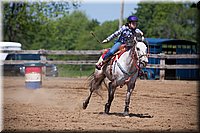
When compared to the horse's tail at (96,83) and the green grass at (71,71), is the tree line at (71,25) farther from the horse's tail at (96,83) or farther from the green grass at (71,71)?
the horse's tail at (96,83)

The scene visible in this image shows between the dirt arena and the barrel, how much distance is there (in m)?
0.20

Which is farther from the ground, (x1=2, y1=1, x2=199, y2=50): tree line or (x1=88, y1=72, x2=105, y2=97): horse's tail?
(x1=2, y1=1, x2=199, y2=50): tree line

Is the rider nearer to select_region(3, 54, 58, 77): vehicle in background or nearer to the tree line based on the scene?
select_region(3, 54, 58, 77): vehicle in background

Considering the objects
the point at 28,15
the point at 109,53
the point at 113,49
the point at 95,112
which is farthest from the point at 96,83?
the point at 28,15

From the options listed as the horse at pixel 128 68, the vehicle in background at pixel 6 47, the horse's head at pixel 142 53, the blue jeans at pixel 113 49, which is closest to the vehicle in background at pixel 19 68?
the vehicle in background at pixel 6 47

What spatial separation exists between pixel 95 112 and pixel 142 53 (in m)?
1.92

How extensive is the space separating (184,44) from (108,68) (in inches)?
655

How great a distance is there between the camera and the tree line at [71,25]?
106 ft

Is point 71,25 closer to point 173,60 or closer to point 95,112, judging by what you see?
point 173,60

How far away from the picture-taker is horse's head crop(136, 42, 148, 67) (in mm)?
8328

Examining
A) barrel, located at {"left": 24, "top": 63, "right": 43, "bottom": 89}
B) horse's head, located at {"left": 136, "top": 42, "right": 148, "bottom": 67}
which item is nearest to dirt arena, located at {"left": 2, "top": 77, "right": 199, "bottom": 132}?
barrel, located at {"left": 24, "top": 63, "right": 43, "bottom": 89}

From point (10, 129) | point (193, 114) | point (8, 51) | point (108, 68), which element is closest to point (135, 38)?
point (108, 68)

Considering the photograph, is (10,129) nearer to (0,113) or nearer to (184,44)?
(0,113)

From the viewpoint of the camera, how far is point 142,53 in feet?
27.5
